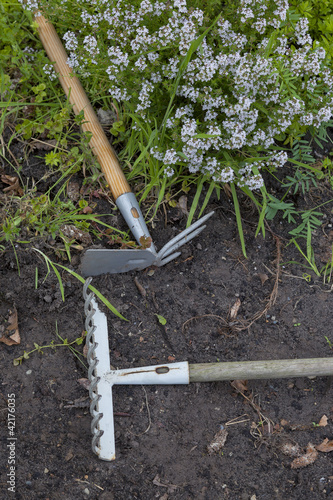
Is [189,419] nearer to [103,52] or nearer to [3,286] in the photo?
[3,286]

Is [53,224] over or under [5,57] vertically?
under

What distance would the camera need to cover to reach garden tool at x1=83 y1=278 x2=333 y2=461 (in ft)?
6.36

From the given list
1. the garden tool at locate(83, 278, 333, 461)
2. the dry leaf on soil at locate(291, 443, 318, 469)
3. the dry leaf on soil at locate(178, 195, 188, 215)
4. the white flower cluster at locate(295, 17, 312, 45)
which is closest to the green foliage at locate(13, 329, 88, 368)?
the garden tool at locate(83, 278, 333, 461)

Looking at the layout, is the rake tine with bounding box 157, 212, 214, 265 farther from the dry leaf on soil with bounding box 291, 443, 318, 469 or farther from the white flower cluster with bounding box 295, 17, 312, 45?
the dry leaf on soil with bounding box 291, 443, 318, 469

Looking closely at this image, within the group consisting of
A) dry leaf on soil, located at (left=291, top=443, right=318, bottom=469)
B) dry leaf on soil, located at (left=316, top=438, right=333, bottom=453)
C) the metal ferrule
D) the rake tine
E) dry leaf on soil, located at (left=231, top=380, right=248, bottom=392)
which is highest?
the metal ferrule

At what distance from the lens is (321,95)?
7.95 ft

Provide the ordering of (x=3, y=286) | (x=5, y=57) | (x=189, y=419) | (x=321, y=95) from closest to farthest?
(x=189, y=419) → (x=3, y=286) → (x=321, y=95) → (x=5, y=57)

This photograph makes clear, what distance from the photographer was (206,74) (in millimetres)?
2098

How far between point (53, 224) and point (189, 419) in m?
1.08

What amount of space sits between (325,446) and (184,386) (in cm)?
63

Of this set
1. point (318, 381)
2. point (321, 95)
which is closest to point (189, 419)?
point (318, 381)

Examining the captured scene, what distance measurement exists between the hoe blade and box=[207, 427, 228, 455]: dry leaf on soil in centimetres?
81

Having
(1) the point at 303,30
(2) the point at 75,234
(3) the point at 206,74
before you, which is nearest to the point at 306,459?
(2) the point at 75,234

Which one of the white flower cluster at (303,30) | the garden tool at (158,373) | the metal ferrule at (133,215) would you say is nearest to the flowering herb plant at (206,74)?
the white flower cluster at (303,30)
